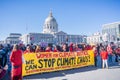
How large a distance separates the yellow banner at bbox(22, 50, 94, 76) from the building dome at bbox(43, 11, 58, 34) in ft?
352

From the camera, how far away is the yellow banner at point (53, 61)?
10273 mm

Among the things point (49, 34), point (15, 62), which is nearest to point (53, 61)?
point (15, 62)

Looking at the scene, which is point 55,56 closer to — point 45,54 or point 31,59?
point 45,54

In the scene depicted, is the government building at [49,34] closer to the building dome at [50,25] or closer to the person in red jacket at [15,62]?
the building dome at [50,25]

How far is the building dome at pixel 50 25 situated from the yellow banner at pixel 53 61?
10737 cm

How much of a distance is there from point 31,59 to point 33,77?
1028 mm

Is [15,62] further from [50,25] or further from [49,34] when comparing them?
[49,34]

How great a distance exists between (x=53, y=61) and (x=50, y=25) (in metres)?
110

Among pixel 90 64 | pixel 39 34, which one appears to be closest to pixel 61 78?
pixel 90 64

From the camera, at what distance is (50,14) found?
127 m

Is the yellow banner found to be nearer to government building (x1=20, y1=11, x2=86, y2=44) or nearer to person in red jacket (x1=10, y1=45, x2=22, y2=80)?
person in red jacket (x1=10, y1=45, x2=22, y2=80)

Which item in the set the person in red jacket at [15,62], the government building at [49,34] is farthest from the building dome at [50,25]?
the person in red jacket at [15,62]

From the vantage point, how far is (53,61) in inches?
444

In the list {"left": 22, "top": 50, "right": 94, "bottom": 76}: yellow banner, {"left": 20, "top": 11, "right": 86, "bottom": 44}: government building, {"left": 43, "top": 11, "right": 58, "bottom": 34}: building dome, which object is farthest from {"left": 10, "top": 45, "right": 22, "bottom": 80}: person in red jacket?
{"left": 43, "top": 11, "right": 58, "bottom": 34}: building dome
